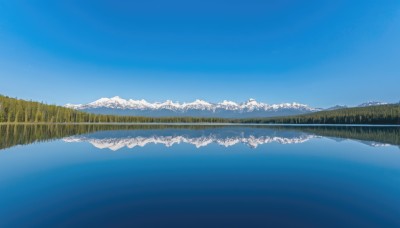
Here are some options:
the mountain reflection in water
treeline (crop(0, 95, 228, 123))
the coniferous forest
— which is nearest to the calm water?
the mountain reflection in water

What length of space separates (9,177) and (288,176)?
14342 millimetres

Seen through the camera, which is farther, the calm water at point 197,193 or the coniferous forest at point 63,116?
the coniferous forest at point 63,116

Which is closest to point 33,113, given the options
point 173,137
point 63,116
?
point 63,116

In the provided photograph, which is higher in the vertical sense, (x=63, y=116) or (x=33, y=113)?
(x=33, y=113)

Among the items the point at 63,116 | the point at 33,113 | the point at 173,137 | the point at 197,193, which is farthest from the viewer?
the point at 63,116

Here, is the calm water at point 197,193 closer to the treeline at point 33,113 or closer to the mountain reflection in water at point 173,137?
the mountain reflection in water at point 173,137

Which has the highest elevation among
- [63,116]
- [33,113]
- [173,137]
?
[33,113]

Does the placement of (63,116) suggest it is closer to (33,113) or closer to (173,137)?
(33,113)

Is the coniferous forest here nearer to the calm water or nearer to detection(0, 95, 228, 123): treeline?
detection(0, 95, 228, 123): treeline

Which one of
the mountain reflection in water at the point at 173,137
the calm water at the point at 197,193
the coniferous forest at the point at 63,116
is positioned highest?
the coniferous forest at the point at 63,116

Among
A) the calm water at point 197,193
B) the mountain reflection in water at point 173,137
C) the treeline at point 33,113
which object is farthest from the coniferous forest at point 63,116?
the calm water at point 197,193

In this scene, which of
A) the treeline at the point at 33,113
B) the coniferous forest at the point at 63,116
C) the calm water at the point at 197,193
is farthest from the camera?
the coniferous forest at the point at 63,116

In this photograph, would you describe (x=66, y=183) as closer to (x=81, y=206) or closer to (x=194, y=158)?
(x=81, y=206)

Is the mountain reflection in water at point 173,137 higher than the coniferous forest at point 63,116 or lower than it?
lower
